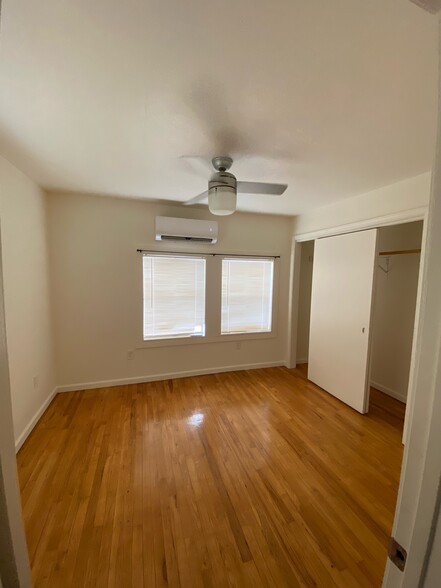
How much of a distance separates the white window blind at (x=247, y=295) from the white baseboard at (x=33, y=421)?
7.10 feet

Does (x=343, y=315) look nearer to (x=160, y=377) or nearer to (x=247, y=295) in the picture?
(x=247, y=295)

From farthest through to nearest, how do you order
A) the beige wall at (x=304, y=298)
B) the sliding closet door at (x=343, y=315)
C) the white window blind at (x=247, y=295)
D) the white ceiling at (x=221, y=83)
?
the beige wall at (x=304, y=298)
the white window blind at (x=247, y=295)
the sliding closet door at (x=343, y=315)
the white ceiling at (x=221, y=83)

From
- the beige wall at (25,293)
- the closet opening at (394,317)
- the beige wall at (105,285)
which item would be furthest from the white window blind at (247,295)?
the beige wall at (25,293)

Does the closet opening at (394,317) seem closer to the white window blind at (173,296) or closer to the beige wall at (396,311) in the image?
the beige wall at (396,311)

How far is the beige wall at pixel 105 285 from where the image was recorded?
284 cm

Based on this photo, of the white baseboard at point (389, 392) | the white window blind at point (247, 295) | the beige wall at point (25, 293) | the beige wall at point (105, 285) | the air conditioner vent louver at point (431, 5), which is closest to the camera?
the air conditioner vent louver at point (431, 5)

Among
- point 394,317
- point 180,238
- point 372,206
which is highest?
point 372,206

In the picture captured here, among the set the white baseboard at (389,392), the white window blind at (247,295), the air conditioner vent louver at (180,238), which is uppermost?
the air conditioner vent louver at (180,238)

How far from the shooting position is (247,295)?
365cm

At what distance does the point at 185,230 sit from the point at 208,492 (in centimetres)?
254

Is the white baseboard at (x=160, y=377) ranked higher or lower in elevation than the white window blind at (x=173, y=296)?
lower

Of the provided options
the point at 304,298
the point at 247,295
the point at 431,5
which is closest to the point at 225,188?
the point at 431,5

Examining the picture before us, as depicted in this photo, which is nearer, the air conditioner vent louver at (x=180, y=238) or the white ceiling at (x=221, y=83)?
the white ceiling at (x=221, y=83)

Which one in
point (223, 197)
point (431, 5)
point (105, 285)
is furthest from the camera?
point (105, 285)
